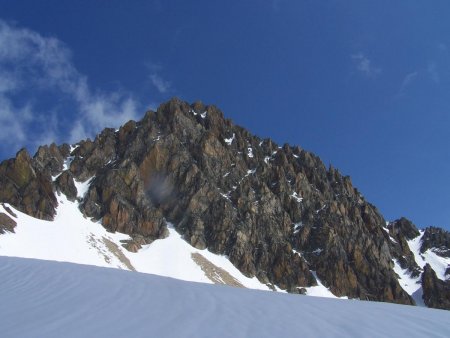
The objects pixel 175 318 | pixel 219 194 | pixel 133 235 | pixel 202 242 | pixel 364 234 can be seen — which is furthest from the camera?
pixel 364 234

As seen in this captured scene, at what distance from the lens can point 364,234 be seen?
10981cm

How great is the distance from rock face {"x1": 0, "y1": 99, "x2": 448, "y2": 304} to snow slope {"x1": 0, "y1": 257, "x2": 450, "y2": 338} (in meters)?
72.3

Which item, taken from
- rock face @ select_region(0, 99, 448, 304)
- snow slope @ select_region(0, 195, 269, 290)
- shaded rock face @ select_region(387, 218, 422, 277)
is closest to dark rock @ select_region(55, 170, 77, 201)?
rock face @ select_region(0, 99, 448, 304)

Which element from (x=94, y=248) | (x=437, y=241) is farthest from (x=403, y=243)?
(x=94, y=248)

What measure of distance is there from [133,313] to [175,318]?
813mm

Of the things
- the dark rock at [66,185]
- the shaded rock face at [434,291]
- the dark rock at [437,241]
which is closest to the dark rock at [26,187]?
the dark rock at [66,185]

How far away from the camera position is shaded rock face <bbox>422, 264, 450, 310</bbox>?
97125 millimetres

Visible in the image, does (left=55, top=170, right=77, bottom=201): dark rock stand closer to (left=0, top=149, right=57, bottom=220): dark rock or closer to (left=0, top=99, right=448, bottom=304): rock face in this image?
(left=0, top=99, right=448, bottom=304): rock face

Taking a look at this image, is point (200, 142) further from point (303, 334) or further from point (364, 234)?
point (303, 334)

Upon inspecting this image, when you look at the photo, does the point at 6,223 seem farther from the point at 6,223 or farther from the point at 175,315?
the point at 175,315

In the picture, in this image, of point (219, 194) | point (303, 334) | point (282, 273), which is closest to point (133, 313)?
point (303, 334)

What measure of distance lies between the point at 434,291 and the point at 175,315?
108 metres

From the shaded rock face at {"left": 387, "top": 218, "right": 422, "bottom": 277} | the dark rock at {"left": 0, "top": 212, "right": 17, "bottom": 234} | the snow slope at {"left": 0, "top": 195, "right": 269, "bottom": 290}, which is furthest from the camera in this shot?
the shaded rock face at {"left": 387, "top": 218, "right": 422, "bottom": 277}

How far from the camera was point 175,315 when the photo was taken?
23.9 feet
